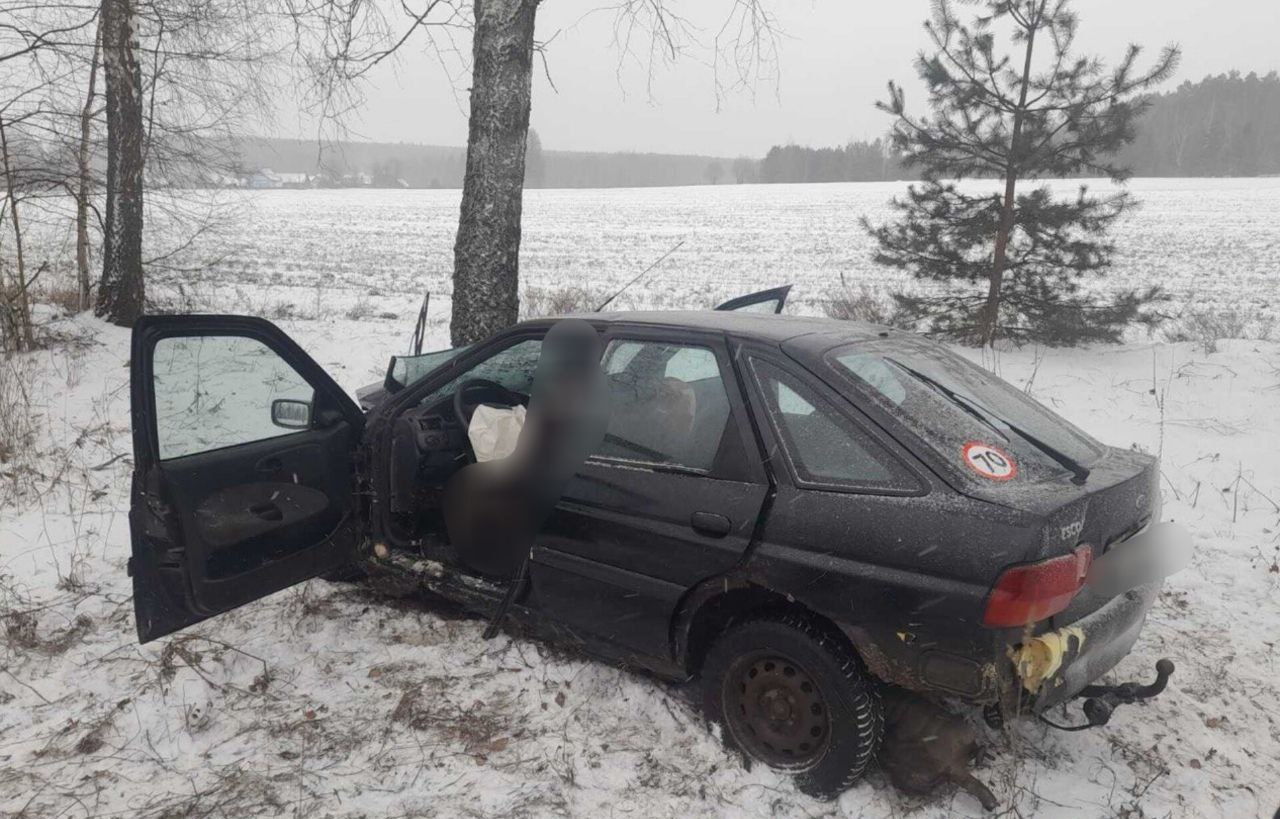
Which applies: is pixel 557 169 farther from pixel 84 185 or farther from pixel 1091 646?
pixel 1091 646

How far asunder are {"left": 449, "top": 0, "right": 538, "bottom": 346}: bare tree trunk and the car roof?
2739mm

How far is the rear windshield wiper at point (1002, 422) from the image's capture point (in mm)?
2611

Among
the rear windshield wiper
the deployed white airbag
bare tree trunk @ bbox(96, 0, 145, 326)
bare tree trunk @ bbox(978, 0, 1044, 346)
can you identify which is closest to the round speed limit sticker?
the rear windshield wiper

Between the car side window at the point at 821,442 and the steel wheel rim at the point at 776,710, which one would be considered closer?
the car side window at the point at 821,442

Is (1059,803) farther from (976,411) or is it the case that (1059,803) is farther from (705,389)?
(705,389)

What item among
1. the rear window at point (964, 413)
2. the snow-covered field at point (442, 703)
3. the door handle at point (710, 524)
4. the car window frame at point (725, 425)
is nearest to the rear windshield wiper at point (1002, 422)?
the rear window at point (964, 413)

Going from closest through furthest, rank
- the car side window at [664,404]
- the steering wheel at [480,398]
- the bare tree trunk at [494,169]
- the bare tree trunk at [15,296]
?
the car side window at [664,404] → the steering wheel at [480,398] → the bare tree trunk at [494,169] → the bare tree trunk at [15,296]

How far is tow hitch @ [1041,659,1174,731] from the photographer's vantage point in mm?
2621

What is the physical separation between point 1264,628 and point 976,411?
2251 mm

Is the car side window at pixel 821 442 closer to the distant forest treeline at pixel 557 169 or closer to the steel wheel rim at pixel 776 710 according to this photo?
the steel wheel rim at pixel 776 710

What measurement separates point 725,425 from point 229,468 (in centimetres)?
195

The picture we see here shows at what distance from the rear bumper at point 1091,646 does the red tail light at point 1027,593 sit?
118 millimetres

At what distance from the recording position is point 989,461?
8.27 feet

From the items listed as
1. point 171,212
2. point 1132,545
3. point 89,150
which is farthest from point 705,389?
point 171,212
